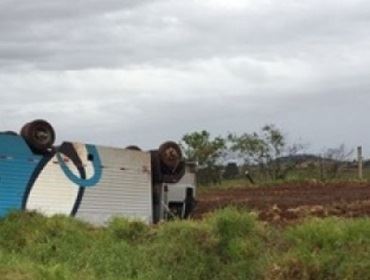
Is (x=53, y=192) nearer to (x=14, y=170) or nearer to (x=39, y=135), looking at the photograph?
(x=14, y=170)

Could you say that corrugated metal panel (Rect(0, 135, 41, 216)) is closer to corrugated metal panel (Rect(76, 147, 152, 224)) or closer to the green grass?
the green grass

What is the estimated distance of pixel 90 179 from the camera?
12.4 m

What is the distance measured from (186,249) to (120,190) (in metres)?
2.97

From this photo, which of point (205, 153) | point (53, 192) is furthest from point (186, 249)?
point (205, 153)

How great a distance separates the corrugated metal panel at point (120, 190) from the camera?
40.8 ft

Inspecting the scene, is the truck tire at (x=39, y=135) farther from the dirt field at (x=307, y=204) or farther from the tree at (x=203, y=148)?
the tree at (x=203, y=148)

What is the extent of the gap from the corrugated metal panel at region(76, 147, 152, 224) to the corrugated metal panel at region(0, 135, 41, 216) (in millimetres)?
902

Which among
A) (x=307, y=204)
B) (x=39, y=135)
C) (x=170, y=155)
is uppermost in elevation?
(x=39, y=135)

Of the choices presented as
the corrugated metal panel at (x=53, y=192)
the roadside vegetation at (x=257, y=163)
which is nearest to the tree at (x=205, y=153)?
the roadside vegetation at (x=257, y=163)

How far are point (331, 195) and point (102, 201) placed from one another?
5.59 metres

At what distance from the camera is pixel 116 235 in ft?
36.5

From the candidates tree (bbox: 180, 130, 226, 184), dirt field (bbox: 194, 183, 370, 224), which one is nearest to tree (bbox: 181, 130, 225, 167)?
tree (bbox: 180, 130, 226, 184)

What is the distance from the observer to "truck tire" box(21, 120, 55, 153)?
39.0ft

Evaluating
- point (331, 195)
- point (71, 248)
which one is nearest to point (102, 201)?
point (71, 248)
